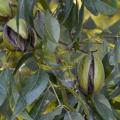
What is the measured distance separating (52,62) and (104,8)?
176 mm

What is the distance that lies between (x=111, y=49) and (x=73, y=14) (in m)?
0.14

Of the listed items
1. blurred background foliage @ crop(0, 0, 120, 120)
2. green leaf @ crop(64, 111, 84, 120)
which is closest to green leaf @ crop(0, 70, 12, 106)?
blurred background foliage @ crop(0, 0, 120, 120)

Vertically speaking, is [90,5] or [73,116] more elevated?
[90,5]

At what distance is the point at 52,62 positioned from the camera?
2.35 ft

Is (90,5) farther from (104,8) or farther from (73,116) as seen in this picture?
(73,116)

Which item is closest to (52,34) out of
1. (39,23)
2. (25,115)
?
(39,23)

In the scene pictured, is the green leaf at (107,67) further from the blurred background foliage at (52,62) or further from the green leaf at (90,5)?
the green leaf at (90,5)

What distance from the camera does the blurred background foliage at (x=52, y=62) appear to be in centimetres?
70

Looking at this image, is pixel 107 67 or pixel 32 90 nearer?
pixel 32 90

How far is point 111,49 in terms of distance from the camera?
892mm

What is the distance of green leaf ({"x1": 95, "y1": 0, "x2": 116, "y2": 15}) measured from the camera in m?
0.81

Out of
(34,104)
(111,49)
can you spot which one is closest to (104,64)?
(111,49)

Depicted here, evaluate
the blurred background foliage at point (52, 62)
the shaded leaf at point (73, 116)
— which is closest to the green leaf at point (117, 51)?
the blurred background foliage at point (52, 62)

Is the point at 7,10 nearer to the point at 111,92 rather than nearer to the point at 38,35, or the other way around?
the point at 38,35
